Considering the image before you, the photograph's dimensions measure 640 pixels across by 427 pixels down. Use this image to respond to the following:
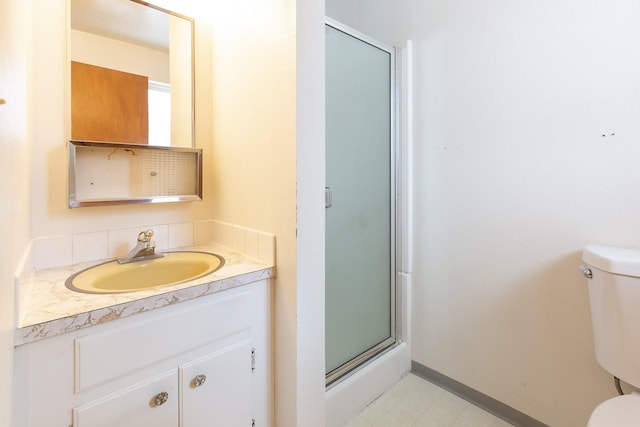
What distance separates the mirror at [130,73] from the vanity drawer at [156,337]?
75cm

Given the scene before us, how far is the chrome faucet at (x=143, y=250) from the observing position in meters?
1.15

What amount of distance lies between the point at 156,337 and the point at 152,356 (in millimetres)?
53

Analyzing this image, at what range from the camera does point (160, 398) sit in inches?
34.2

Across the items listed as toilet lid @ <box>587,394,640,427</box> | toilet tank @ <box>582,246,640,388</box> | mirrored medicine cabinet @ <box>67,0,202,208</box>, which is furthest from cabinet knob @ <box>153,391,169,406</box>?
toilet tank @ <box>582,246,640,388</box>

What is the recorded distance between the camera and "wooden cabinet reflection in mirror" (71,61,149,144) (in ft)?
3.61

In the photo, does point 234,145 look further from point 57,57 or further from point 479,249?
point 479,249

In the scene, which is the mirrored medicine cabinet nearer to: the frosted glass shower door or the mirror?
the mirror

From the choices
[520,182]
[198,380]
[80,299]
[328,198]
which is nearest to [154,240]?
[80,299]

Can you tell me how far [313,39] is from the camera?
1.04 metres

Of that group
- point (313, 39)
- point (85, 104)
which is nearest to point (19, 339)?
point (85, 104)

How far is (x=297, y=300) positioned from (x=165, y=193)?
0.76m

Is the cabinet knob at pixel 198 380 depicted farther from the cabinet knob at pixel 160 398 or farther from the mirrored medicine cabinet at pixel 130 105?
the mirrored medicine cabinet at pixel 130 105

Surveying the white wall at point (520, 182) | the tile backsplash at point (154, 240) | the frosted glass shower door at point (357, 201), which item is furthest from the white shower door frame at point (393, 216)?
the tile backsplash at point (154, 240)

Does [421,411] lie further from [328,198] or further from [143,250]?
[143,250]
